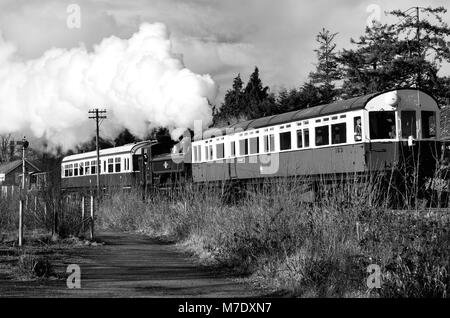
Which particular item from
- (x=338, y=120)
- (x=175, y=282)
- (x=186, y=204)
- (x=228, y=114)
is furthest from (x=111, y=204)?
(x=228, y=114)

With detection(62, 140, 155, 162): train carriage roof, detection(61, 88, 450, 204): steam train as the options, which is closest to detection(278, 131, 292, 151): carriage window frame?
detection(61, 88, 450, 204): steam train

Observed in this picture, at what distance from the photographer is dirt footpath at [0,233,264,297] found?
766 centimetres

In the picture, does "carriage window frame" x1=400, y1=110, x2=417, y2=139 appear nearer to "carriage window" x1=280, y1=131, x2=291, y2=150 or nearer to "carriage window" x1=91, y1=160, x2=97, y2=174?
"carriage window" x1=280, y1=131, x2=291, y2=150

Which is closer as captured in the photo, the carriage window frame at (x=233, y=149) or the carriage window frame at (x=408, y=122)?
the carriage window frame at (x=408, y=122)

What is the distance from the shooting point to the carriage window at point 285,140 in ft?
66.5

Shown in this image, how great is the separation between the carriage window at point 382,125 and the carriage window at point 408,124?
379 mm

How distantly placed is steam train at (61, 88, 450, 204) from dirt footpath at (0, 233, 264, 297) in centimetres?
410

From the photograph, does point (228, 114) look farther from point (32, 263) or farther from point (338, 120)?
point (32, 263)

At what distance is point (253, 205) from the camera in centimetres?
1050

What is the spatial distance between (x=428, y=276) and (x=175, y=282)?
12.2 ft

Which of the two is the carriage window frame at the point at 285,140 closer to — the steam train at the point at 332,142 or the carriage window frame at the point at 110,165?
the steam train at the point at 332,142

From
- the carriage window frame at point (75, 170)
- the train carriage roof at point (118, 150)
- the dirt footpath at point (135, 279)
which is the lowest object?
the dirt footpath at point (135, 279)

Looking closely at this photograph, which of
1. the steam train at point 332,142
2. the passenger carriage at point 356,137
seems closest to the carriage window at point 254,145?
the steam train at point 332,142

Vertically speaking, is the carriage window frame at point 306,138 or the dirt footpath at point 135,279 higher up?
the carriage window frame at point 306,138
